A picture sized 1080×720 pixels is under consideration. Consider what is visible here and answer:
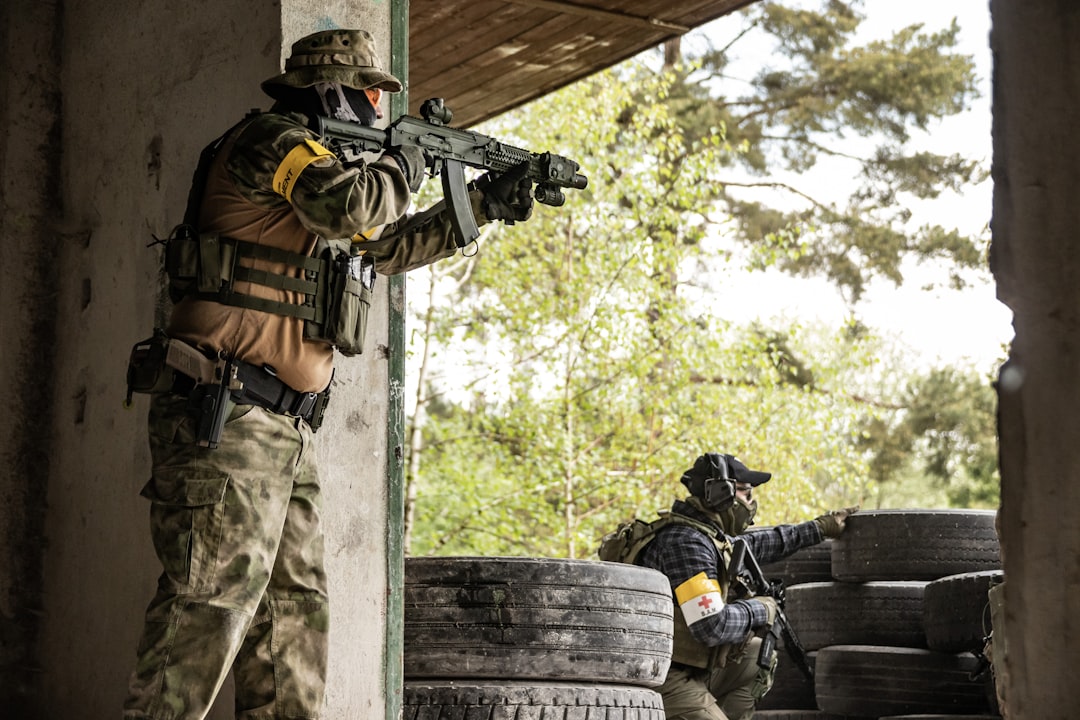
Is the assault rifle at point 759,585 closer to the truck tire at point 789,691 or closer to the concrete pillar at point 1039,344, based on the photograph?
the truck tire at point 789,691

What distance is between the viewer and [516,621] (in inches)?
184

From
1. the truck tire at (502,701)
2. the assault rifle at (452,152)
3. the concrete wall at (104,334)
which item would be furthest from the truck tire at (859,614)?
the concrete wall at (104,334)

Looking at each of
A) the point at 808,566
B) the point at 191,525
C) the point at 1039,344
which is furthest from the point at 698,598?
the point at 1039,344

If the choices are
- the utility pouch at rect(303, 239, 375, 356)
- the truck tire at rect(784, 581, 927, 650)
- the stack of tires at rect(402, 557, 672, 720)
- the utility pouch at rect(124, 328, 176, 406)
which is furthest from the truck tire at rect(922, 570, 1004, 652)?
the utility pouch at rect(124, 328, 176, 406)

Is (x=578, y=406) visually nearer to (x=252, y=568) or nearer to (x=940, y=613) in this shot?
(x=940, y=613)

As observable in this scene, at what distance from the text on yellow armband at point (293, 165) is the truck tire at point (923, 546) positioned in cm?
447

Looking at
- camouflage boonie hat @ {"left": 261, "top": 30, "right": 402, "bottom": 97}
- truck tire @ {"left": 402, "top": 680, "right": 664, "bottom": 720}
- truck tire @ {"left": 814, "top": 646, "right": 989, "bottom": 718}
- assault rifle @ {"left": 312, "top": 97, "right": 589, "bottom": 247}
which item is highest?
camouflage boonie hat @ {"left": 261, "top": 30, "right": 402, "bottom": 97}

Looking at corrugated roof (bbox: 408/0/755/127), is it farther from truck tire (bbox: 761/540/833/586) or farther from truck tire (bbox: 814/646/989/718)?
truck tire (bbox: 814/646/989/718)

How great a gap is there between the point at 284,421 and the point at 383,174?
2.39ft

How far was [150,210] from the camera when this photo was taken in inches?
180

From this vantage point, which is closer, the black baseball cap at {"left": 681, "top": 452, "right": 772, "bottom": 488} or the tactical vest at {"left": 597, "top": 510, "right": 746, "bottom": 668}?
the tactical vest at {"left": 597, "top": 510, "right": 746, "bottom": 668}

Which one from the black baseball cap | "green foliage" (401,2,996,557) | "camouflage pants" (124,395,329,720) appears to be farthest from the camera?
"green foliage" (401,2,996,557)

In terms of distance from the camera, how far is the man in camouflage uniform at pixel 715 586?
6.32m

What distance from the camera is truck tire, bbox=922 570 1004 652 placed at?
6238 mm
